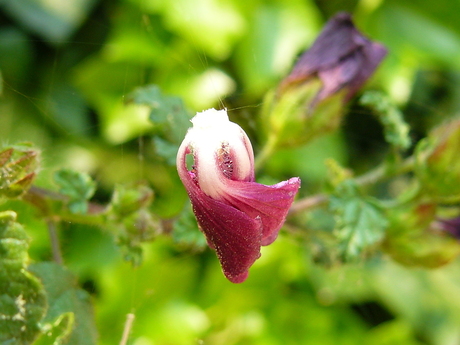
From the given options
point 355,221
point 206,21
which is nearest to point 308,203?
point 355,221

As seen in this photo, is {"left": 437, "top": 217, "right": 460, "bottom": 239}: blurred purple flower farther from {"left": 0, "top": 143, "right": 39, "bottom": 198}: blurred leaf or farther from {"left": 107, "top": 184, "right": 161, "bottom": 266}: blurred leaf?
{"left": 0, "top": 143, "right": 39, "bottom": 198}: blurred leaf

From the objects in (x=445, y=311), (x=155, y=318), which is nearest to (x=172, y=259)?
(x=155, y=318)

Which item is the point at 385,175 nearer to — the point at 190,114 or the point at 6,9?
the point at 190,114

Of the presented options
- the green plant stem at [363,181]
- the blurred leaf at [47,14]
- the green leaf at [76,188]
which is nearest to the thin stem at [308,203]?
the green plant stem at [363,181]

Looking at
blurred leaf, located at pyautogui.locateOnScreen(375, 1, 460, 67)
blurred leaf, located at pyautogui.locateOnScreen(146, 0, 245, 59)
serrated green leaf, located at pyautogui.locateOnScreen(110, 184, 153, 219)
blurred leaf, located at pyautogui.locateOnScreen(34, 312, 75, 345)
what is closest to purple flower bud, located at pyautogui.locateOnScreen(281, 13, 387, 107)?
serrated green leaf, located at pyautogui.locateOnScreen(110, 184, 153, 219)

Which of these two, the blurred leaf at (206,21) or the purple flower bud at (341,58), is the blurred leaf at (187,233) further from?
the blurred leaf at (206,21)
